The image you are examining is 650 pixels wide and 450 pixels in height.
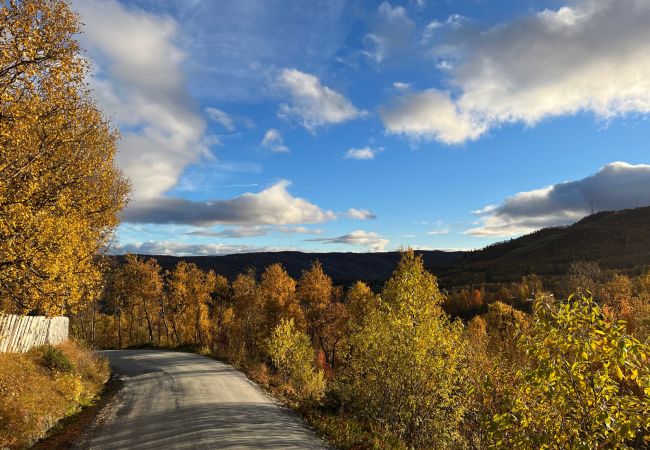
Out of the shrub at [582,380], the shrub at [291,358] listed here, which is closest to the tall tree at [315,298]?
the shrub at [291,358]

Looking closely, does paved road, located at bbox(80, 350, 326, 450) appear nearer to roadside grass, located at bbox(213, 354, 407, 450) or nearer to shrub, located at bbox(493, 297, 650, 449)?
roadside grass, located at bbox(213, 354, 407, 450)

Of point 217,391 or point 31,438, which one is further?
point 217,391

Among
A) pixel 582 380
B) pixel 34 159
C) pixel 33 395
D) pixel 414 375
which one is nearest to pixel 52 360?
pixel 33 395

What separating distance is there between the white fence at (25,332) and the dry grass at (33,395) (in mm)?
721

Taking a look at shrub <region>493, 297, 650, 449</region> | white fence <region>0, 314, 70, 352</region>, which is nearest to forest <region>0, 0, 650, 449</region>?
shrub <region>493, 297, 650, 449</region>

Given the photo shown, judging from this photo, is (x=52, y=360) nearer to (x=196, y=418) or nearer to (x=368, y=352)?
(x=196, y=418)

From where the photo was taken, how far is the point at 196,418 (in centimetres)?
1717

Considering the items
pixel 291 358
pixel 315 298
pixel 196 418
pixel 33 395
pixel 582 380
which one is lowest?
pixel 291 358

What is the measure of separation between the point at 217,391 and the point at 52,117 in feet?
54.0

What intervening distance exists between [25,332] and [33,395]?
8.16 metres

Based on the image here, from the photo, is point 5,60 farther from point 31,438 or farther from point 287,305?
point 287,305

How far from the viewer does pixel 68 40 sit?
15.4m

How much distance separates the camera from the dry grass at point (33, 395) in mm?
14289

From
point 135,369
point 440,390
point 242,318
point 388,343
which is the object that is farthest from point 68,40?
point 242,318
